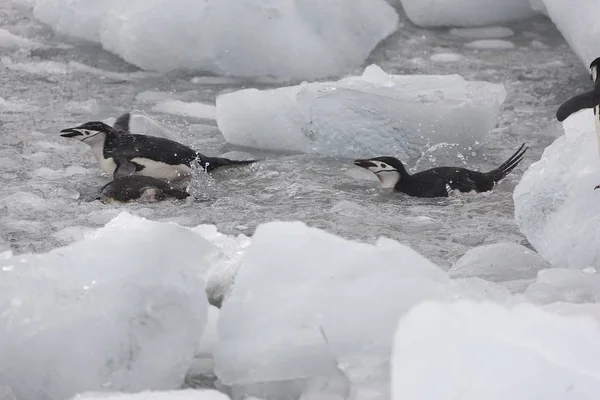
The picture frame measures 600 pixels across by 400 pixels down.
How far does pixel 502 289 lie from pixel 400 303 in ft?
0.97

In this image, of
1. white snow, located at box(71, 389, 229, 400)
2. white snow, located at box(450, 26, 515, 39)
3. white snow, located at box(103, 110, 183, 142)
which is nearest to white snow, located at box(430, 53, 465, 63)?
white snow, located at box(450, 26, 515, 39)

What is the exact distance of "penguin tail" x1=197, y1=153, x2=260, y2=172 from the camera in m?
4.55

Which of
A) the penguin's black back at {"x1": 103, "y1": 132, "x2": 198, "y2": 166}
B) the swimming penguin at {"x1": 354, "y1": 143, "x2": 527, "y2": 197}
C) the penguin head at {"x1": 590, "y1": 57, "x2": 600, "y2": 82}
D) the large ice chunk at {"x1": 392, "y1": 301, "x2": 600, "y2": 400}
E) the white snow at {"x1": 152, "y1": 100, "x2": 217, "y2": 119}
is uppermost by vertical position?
the large ice chunk at {"x1": 392, "y1": 301, "x2": 600, "y2": 400}

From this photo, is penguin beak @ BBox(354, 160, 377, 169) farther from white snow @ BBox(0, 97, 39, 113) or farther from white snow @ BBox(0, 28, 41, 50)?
white snow @ BBox(0, 28, 41, 50)

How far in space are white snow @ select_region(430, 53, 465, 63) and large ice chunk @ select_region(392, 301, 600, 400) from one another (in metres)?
5.01

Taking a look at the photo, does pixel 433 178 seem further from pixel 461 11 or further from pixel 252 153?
pixel 461 11

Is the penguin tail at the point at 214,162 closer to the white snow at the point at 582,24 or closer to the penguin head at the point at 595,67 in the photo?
the penguin head at the point at 595,67

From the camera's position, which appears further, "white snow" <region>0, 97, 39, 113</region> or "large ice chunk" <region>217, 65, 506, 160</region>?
"white snow" <region>0, 97, 39, 113</region>

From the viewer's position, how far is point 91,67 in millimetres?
6598

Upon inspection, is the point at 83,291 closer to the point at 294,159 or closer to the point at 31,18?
the point at 294,159

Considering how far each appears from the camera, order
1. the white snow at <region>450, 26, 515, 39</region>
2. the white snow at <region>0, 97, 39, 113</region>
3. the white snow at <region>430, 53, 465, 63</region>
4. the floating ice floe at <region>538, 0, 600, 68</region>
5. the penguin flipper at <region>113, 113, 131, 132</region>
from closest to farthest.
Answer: the penguin flipper at <region>113, 113, 131, 132</region> < the white snow at <region>0, 97, 39, 113</region> < the floating ice floe at <region>538, 0, 600, 68</region> < the white snow at <region>430, 53, 465, 63</region> < the white snow at <region>450, 26, 515, 39</region>

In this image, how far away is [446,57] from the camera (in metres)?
6.95

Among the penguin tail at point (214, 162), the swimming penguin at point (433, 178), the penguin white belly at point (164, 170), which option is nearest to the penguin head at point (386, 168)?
the swimming penguin at point (433, 178)

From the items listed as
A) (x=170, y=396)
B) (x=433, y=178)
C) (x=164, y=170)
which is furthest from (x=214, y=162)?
(x=170, y=396)
